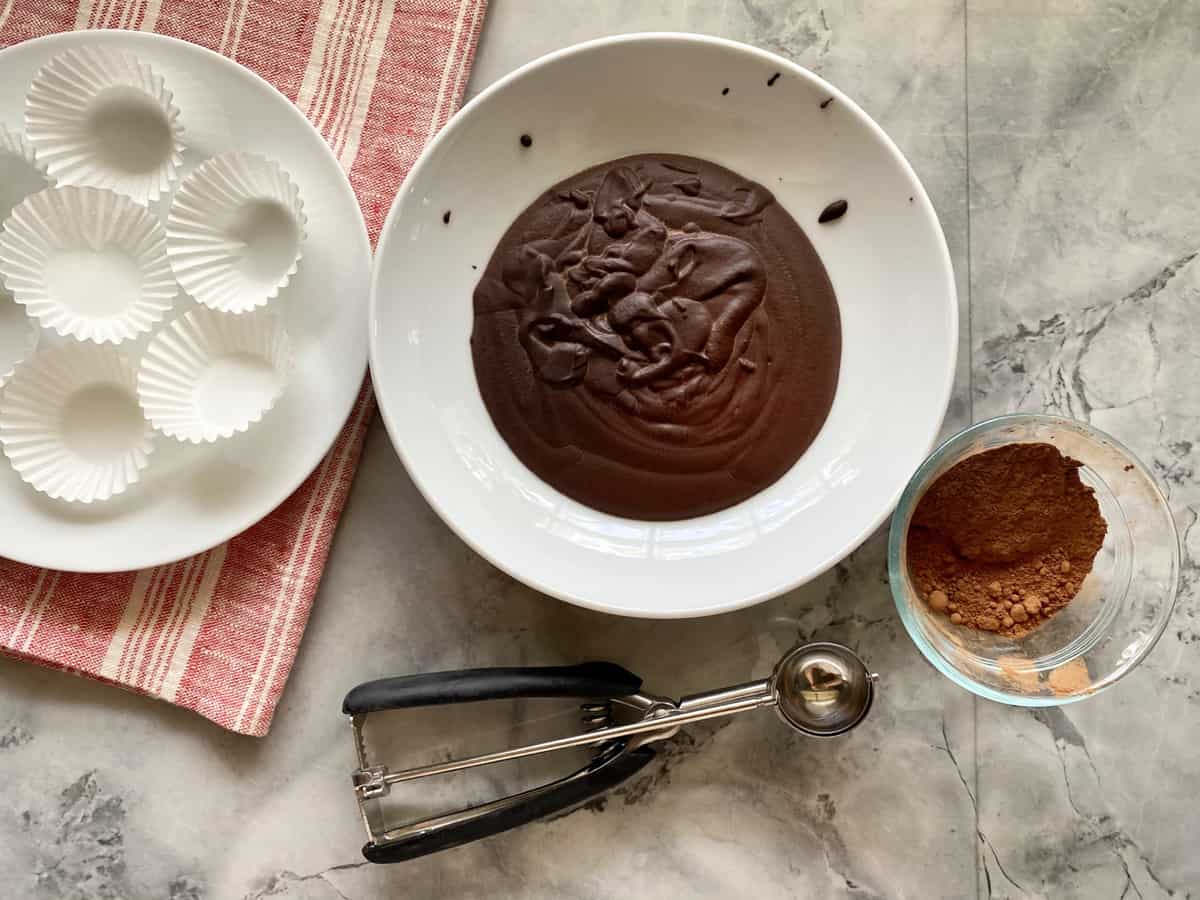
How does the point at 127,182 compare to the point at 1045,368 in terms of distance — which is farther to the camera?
the point at 1045,368

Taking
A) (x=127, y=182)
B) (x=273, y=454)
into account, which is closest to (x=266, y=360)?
(x=273, y=454)

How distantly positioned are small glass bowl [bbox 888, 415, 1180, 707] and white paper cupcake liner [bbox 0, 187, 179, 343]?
3.10 feet

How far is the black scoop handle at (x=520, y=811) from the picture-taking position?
3.82 feet

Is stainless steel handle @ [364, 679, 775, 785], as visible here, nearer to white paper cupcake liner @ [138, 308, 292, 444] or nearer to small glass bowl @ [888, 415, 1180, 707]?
small glass bowl @ [888, 415, 1180, 707]

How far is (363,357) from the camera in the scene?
1.19 meters

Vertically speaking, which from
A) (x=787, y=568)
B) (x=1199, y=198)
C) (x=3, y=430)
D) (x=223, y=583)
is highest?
(x=1199, y=198)

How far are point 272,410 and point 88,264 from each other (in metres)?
0.28

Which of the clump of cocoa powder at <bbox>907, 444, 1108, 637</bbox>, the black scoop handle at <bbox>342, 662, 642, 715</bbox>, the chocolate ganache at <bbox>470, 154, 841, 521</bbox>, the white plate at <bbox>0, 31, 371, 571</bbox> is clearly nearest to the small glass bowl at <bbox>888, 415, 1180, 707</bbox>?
the clump of cocoa powder at <bbox>907, 444, 1108, 637</bbox>

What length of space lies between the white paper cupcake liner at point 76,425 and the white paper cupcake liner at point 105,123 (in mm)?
210

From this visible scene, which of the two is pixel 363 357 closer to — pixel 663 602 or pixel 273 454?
pixel 273 454

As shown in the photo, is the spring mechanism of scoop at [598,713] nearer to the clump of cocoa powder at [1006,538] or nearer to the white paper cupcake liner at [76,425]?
the clump of cocoa powder at [1006,538]

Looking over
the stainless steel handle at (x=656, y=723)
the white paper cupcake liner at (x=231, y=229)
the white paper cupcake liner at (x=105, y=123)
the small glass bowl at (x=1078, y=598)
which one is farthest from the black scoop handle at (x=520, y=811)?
the white paper cupcake liner at (x=105, y=123)

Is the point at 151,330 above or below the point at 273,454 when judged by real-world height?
above

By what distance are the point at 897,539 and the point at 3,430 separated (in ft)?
3.52
